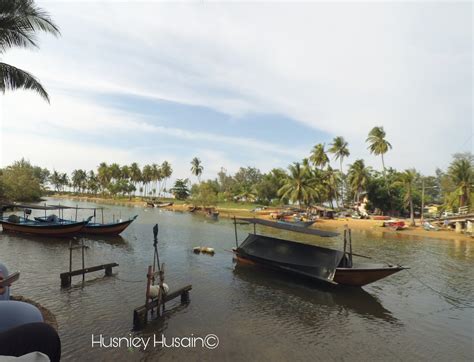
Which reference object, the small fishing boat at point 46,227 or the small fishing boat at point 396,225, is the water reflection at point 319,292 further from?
the small fishing boat at point 396,225

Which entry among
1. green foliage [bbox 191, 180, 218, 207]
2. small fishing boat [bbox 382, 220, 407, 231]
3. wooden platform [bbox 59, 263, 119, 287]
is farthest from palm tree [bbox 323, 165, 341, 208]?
wooden platform [bbox 59, 263, 119, 287]

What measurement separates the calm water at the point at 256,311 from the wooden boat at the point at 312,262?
2.71ft

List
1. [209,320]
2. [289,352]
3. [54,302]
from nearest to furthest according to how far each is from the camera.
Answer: [289,352], [209,320], [54,302]

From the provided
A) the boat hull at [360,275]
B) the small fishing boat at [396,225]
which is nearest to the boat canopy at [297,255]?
the boat hull at [360,275]

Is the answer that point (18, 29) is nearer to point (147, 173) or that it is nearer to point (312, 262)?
point (312, 262)

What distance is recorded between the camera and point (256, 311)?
14.9m

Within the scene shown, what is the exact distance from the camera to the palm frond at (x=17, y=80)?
1507 centimetres

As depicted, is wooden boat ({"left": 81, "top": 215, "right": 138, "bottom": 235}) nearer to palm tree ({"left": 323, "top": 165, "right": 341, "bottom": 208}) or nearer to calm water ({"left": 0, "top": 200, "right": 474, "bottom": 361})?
calm water ({"left": 0, "top": 200, "right": 474, "bottom": 361})

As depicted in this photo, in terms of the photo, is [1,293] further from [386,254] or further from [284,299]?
[386,254]

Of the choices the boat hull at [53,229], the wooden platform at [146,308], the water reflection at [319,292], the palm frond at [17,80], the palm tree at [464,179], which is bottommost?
the water reflection at [319,292]

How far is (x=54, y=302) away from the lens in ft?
46.9

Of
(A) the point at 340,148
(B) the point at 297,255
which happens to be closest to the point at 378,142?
(A) the point at 340,148

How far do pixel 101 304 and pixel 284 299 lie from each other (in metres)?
9.49

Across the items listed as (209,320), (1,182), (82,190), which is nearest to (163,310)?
(209,320)
